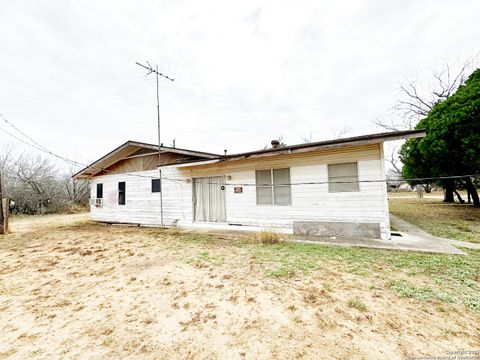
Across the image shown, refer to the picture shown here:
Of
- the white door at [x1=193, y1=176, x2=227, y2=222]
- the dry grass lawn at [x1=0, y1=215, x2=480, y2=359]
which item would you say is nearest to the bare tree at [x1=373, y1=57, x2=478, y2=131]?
the white door at [x1=193, y1=176, x2=227, y2=222]

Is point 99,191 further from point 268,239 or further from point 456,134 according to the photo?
point 456,134

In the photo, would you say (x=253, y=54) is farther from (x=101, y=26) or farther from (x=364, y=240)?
(x=364, y=240)

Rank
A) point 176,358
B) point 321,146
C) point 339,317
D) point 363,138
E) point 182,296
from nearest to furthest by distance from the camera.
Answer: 1. point 176,358
2. point 339,317
3. point 182,296
4. point 363,138
5. point 321,146

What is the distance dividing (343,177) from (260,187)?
2820 millimetres

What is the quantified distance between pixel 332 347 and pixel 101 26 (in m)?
12.6

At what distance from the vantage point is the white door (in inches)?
348

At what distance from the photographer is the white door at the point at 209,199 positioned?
8.83 metres

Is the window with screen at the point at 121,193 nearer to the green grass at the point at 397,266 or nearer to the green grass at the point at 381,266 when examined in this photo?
the green grass at the point at 381,266

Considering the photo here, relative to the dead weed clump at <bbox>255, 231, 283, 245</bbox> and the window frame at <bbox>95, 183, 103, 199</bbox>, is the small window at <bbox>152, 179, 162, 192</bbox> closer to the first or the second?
the window frame at <bbox>95, 183, 103, 199</bbox>

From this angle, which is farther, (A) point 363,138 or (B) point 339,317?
(A) point 363,138

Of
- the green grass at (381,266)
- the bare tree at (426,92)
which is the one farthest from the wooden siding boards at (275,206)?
the bare tree at (426,92)

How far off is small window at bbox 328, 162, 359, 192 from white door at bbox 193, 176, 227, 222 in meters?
4.14

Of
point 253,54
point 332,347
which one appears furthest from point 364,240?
point 253,54

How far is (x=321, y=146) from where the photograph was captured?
20.5 feet
